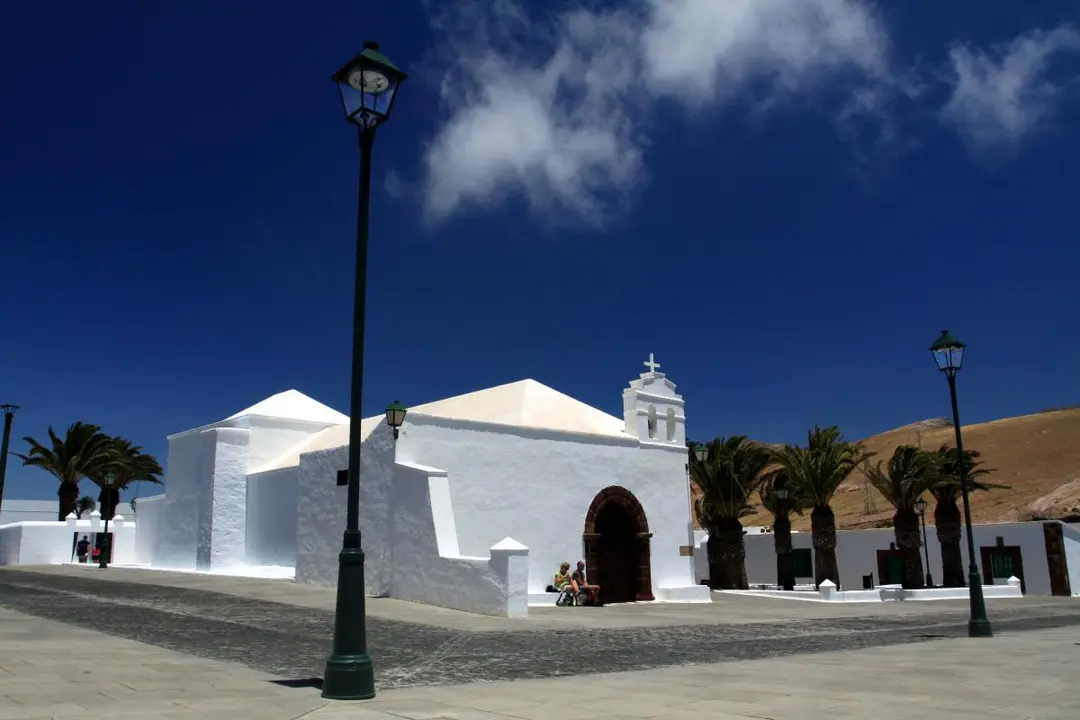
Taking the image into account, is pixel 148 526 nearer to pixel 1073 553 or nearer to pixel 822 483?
pixel 822 483

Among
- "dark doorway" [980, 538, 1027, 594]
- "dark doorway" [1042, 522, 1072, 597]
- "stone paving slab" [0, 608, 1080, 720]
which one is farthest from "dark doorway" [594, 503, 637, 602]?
"dark doorway" [1042, 522, 1072, 597]

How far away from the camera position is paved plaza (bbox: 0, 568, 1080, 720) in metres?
6.74

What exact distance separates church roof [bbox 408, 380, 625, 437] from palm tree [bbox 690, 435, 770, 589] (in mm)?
7127

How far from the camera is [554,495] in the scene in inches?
822

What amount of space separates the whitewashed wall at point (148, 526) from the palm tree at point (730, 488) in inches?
769

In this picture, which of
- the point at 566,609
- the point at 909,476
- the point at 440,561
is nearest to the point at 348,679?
the point at 440,561

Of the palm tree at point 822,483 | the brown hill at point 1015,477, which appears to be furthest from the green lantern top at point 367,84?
the brown hill at point 1015,477

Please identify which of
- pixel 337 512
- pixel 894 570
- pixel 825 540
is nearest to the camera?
pixel 337 512

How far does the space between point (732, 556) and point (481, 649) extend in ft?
68.9

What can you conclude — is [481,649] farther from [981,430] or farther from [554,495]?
[981,430]

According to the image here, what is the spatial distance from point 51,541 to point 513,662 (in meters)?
30.5

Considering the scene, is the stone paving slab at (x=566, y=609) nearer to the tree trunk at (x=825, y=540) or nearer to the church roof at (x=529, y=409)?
the tree trunk at (x=825, y=540)

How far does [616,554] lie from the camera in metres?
22.4

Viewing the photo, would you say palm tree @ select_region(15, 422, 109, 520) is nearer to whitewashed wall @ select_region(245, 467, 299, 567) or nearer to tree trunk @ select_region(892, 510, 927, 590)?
whitewashed wall @ select_region(245, 467, 299, 567)
